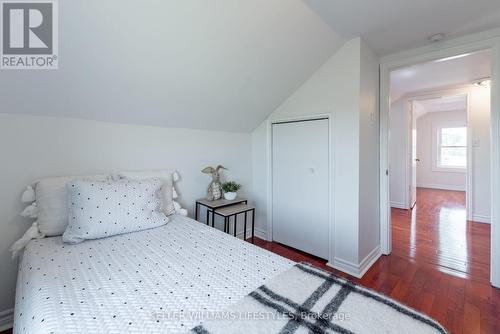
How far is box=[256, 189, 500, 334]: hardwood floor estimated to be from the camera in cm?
162

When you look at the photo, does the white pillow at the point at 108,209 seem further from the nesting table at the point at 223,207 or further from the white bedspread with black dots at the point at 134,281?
the nesting table at the point at 223,207

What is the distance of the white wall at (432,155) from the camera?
19.9 feet

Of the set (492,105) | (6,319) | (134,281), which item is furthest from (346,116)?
(6,319)

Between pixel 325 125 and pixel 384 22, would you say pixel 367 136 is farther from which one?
pixel 384 22

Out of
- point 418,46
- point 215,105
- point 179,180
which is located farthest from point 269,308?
point 418,46

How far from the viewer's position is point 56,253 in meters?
1.17

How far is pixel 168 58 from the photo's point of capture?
1.56 m

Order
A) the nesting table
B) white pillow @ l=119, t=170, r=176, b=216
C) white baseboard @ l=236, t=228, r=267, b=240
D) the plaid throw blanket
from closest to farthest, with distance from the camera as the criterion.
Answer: the plaid throw blanket
white pillow @ l=119, t=170, r=176, b=216
the nesting table
white baseboard @ l=236, t=228, r=267, b=240

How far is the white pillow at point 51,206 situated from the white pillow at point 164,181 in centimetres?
40

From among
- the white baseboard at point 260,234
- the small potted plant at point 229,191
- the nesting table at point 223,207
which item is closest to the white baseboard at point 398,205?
the white baseboard at point 260,234

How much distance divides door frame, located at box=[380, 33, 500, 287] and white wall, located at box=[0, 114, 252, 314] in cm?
203

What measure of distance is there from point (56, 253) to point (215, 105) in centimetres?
163

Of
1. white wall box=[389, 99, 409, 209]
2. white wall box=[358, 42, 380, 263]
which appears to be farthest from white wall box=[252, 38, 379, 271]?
white wall box=[389, 99, 409, 209]

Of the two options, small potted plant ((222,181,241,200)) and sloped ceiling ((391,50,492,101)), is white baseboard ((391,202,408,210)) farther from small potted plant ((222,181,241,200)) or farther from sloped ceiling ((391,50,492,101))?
small potted plant ((222,181,241,200))
